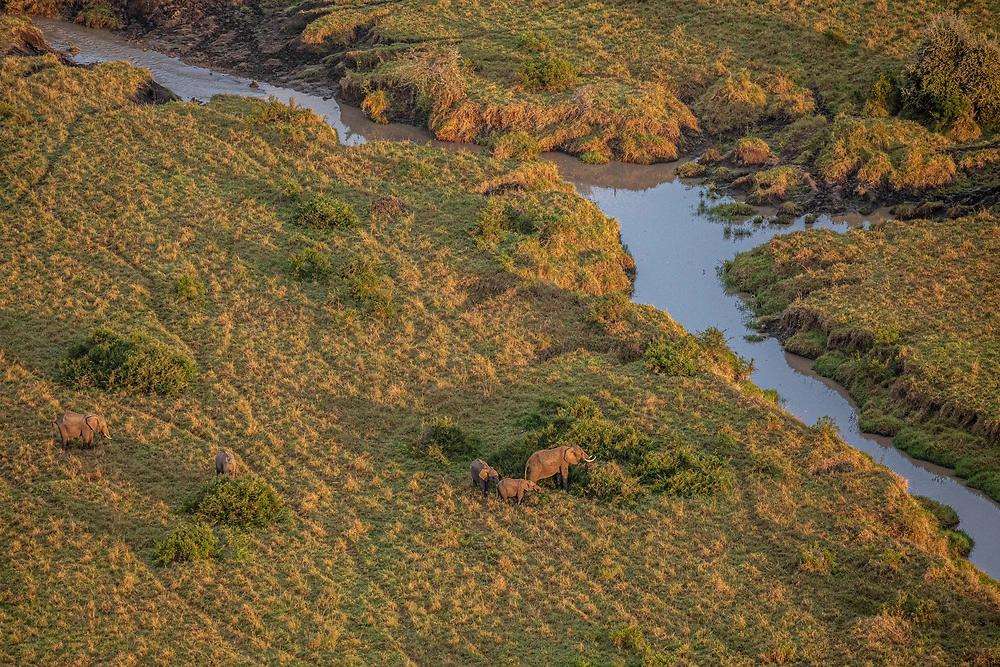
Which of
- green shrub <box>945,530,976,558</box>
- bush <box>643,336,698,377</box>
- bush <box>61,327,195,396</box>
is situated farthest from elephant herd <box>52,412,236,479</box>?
green shrub <box>945,530,976,558</box>

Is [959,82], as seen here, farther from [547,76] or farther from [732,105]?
[547,76]

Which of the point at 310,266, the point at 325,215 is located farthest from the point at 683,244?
the point at 310,266

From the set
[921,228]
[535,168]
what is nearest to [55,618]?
[535,168]

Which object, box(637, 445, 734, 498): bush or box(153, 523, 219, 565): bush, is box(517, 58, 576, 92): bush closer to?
box(637, 445, 734, 498): bush

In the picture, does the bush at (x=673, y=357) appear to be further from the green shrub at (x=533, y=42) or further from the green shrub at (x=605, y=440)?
the green shrub at (x=533, y=42)

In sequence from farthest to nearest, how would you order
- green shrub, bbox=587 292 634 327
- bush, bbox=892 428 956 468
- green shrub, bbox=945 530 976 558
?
green shrub, bbox=587 292 634 327 < bush, bbox=892 428 956 468 < green shrub, bbox=945 530 976 558

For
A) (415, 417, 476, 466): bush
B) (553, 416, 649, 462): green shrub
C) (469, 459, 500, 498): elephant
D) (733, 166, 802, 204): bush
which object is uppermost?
(733, 166, 802, 204): bush

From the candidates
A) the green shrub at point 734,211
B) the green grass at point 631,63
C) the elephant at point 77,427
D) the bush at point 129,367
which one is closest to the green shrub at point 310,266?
the bush at point 129,367
